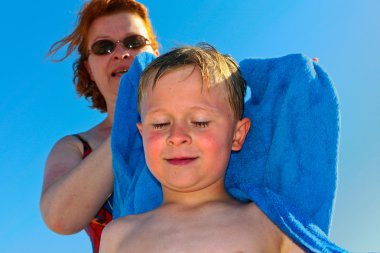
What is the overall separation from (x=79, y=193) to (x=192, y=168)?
832 millimetres

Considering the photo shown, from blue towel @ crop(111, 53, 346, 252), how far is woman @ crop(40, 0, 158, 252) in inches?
7.1

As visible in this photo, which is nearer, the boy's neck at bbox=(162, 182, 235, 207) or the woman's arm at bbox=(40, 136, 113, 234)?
the boy's neck at bbox=(162, 182, 235, 207)

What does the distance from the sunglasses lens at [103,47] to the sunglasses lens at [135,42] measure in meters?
0.08

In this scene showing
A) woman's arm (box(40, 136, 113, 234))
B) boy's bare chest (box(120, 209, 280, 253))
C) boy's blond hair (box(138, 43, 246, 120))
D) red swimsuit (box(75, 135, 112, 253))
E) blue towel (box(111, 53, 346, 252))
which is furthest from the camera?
red swimsuit (box(75, 135, 112, 253))

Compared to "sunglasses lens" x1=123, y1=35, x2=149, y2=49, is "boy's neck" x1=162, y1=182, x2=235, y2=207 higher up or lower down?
lower down

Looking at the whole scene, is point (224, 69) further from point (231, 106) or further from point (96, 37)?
point (96, 37)

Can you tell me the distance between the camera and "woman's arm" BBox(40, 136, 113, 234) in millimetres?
2891

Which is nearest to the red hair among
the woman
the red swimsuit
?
the woman

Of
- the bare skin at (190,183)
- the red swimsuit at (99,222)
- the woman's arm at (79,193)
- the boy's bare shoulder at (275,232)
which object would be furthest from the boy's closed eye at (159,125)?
the red swimsuit at (99,222)

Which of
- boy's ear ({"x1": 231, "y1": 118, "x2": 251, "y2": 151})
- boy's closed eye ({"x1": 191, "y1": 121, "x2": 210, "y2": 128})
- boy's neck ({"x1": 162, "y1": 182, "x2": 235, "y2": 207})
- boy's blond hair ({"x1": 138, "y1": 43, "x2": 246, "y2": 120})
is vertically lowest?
boy's neck ({"x1": 162, "y1": 182, "x2": 235, "y2": 207})

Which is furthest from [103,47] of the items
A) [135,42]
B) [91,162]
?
[91,162]

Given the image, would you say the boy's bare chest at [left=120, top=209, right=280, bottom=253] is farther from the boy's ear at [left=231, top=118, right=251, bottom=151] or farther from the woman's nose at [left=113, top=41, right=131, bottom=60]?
the woman's nose at [left=113, top=41, right=131, bottom=60]

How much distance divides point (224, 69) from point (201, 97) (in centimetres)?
25

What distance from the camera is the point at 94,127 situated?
360cm
